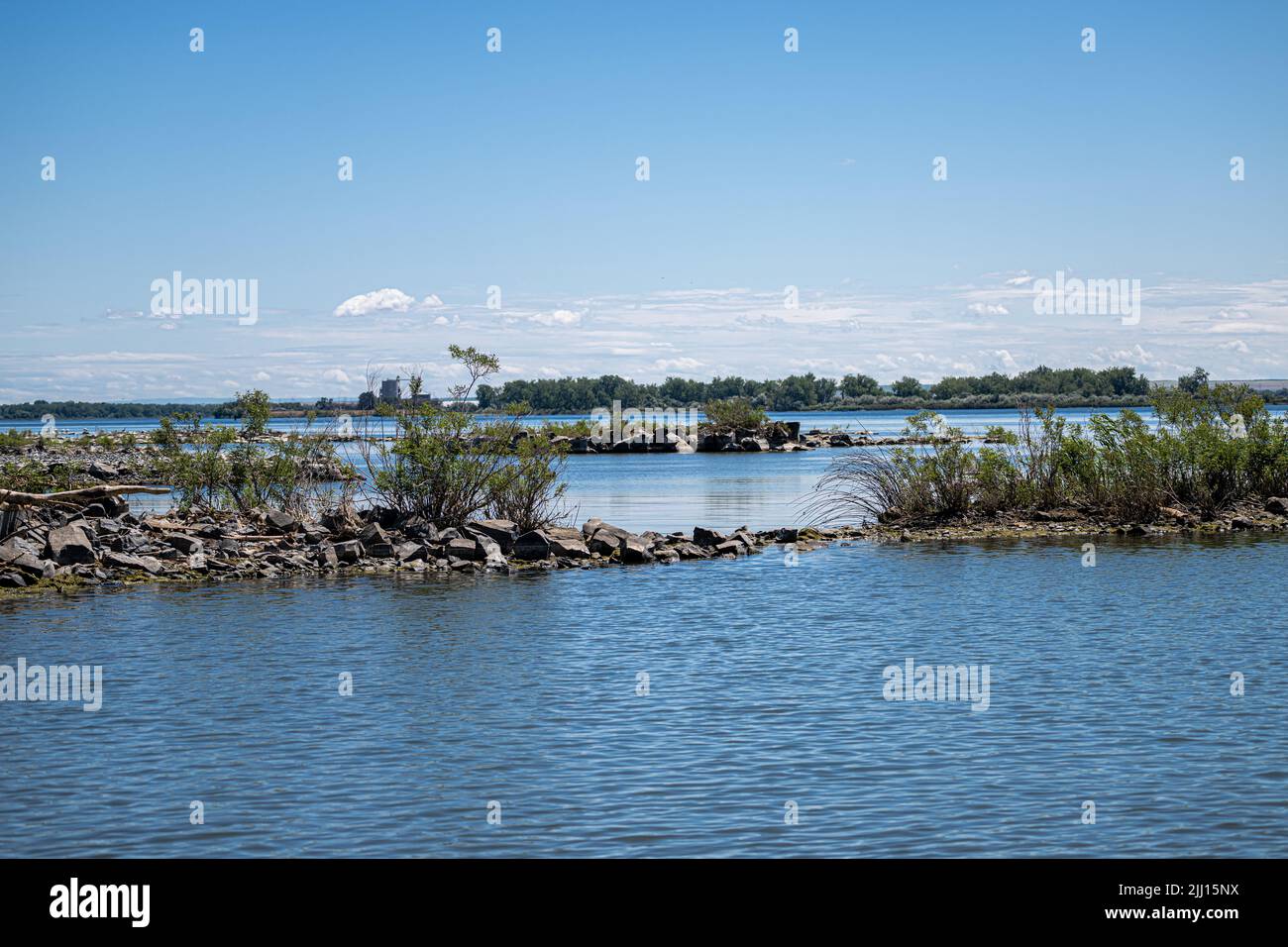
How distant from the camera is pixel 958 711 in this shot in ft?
44.8

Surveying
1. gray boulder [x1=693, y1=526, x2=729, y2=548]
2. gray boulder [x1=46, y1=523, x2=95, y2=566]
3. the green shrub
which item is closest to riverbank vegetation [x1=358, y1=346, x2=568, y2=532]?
gray boulder [x1=693, y1=526, x2=729, y2=548]

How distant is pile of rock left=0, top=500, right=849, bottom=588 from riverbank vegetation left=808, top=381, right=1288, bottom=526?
4382mm

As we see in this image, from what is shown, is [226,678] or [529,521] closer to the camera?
[226,678]

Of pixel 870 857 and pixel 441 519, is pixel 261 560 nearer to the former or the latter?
pixel 441 519

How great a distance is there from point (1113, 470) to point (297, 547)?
2099cm

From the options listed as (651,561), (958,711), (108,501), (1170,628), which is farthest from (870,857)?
(108,501)

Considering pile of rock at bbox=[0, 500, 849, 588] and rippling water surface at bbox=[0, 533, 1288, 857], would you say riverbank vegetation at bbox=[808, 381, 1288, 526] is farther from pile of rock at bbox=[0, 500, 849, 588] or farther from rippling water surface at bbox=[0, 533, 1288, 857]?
rippling water surface at bbox=[0, 533, 1288, 857]

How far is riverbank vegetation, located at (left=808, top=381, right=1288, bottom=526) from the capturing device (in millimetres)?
32438

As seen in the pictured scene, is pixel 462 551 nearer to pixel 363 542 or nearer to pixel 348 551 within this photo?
pixel 363 542

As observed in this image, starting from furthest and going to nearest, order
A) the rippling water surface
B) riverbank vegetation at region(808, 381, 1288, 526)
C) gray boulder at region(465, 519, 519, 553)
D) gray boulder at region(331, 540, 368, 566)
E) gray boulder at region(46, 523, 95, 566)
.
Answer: riverbank vegetation at region(808, 381, 1288, 526) → gray boulder at region(465, 519, 519, 553) → gray boulder at region(331, 540, 368, 566) → gray boulder at region(46, 523, 95, 566) → the rippling water surface

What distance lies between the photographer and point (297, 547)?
2828cm

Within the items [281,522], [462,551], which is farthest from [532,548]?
[281,522]
